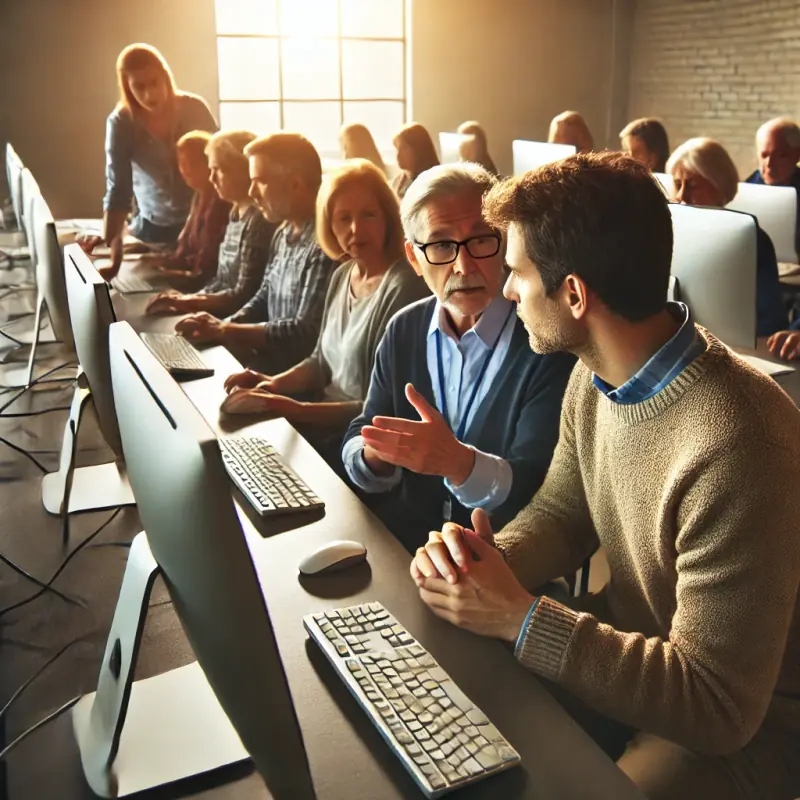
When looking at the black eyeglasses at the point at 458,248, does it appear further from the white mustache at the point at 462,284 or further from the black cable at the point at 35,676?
the black cable at the point at 35,676

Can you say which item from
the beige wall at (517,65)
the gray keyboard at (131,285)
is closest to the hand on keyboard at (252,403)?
the gray keyboard at (131,285)

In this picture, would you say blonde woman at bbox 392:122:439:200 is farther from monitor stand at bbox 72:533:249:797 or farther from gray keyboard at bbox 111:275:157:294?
monitor stand at bbox 72:533:249:797

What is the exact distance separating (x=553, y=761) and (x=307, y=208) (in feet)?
7.10

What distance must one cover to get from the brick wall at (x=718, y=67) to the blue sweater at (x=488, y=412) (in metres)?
5.97

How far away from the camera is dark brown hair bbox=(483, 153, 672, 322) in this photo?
1.06 m

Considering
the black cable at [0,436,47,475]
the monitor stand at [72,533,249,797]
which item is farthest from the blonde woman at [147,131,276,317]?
the monitor stand at [72,533,249,797]

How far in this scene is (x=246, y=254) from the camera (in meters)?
3.22

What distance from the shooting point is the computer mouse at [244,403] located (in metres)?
1.99

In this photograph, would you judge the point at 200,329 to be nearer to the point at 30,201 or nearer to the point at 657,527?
the point at 30,201

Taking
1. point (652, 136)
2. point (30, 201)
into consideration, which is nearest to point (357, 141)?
point (652, 136)

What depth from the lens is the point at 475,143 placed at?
526 centimetres

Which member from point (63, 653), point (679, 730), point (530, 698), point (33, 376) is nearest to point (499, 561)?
point (530, 698)

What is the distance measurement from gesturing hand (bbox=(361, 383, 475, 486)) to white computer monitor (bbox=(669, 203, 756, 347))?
863 mm

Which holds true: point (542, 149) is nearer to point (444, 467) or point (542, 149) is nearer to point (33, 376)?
point (33, 376)
